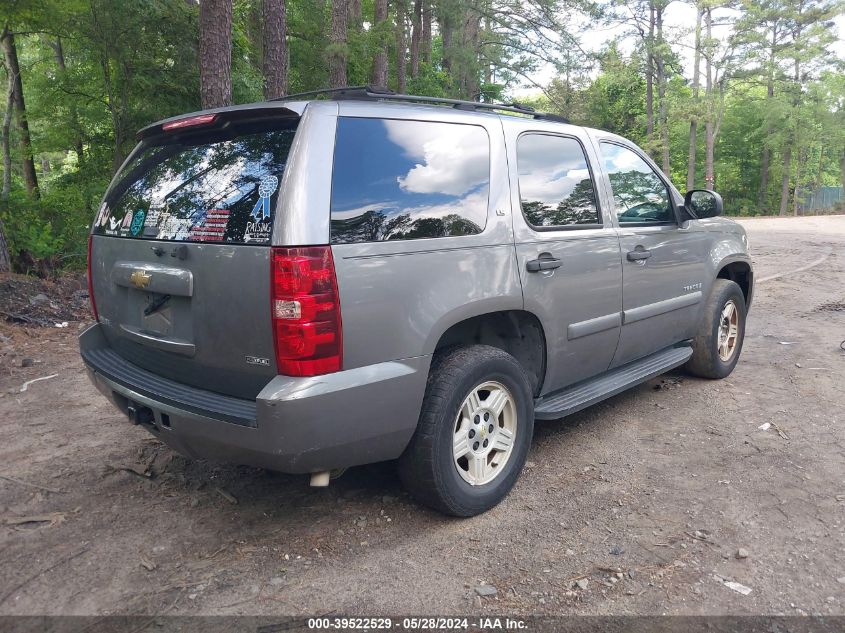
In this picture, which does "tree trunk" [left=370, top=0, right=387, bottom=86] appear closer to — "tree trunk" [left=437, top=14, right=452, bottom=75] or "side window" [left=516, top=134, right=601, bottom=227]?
"tree trunk" [left=437, top=14, right=452, bottom=75]

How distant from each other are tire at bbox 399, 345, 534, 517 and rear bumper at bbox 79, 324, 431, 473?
104 mm

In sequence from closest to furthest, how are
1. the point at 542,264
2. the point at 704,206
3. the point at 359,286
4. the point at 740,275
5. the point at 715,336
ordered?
the point at 359,286 < the point at 542,264 < the point at 704,206 < the point at 715,336 < the point at 740,275

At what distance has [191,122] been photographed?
291cm

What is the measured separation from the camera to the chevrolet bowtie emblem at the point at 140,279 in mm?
2855

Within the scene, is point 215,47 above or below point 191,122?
above

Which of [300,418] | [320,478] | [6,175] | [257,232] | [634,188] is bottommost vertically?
[320,478]

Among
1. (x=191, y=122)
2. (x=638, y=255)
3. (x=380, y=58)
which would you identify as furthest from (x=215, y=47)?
(x=380, y=58)

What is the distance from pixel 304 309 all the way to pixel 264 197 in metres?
0.51

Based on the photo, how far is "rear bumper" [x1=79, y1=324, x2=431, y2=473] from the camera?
2.41 metres

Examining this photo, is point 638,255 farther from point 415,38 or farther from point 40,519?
point 415,38

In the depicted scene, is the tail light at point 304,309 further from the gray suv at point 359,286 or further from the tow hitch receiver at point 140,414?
the tow hitch receiver at point 140,414

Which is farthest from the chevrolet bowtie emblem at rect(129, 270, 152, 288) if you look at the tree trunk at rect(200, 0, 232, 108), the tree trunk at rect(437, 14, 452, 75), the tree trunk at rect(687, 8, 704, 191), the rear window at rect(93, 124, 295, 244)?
the tree trunk at rect(687, 8, 704, 191)

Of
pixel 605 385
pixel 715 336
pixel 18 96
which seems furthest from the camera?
pixel 18 96

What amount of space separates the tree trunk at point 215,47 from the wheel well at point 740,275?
6.83 m
